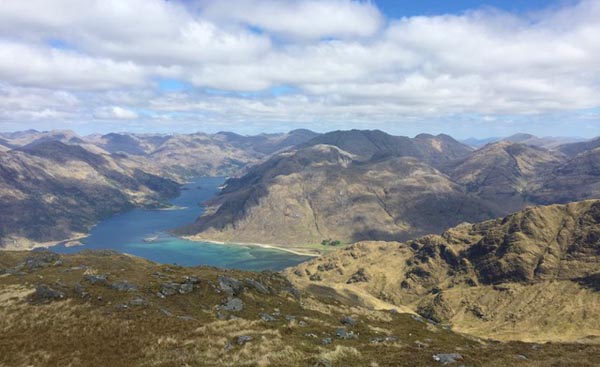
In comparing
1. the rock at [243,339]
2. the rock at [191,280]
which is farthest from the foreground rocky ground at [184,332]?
the rock at [191,280]

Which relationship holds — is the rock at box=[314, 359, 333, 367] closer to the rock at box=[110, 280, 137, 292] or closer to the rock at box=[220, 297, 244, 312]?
the rock at box=[220, 297, 244, 312]

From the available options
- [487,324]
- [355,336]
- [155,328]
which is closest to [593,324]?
[487,324]

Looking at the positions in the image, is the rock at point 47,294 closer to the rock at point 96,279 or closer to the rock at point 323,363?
the rock at point 96,279

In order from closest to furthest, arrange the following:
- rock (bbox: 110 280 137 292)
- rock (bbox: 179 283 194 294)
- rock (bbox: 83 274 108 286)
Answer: rock (bbox: 110 280 137 292), rock (bbox: 83 274 108 286), rock (bbox: 179 283 194 294)

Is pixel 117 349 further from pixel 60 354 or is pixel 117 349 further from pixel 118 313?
pixel 118 313

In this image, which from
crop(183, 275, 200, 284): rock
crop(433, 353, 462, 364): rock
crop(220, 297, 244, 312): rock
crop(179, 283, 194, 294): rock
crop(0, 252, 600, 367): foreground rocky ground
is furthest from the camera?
crop(183, 275, 200, 284): rock

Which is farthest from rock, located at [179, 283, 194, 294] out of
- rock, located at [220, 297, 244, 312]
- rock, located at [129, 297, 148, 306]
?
rock, located at [129, 297, 148, 306]

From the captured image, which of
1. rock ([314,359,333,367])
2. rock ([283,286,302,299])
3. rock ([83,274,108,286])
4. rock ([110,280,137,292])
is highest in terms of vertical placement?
rock ([314,359,333,367])

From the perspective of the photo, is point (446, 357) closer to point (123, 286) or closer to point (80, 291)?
point (123, 286)
